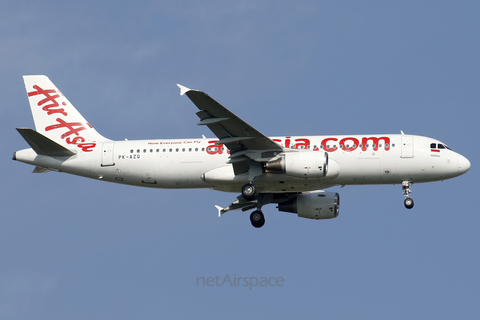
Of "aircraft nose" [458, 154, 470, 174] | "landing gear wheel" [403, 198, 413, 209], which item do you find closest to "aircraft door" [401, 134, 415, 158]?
"landing gear wheel" [403, 198, 413, 209]

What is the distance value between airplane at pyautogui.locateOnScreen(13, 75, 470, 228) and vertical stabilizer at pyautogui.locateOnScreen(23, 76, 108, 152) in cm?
23

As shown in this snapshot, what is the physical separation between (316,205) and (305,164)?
685cm

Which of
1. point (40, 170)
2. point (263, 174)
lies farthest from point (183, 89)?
point (40, 170)

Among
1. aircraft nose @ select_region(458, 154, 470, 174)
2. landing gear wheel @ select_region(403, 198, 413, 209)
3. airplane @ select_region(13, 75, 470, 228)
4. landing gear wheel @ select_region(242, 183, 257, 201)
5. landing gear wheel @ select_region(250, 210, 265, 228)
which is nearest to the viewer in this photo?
airplane @ select_region(13, 75, 470, 228)

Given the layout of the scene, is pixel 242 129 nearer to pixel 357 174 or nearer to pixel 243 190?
pixel 243 190

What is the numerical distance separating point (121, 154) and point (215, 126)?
8240 millimetres

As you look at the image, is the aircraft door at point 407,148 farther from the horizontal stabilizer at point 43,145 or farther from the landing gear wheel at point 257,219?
the horizontal stabilizer at point 43,145

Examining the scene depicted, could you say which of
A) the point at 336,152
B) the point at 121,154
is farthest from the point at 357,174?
the point at 121,154

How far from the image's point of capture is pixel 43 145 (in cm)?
4291

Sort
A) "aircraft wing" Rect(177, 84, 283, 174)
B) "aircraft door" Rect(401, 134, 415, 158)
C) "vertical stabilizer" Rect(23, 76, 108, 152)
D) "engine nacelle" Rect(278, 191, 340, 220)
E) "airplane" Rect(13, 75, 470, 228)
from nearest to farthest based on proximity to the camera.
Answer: "aircraft wing" Rect(177, 84, 283, 174) < "airplane" Rect(13, 75, 470, 228) < "aircraft door" Rect(401, 134, 415, 158) < "engine nacelle" Rect(278, 191, 340, 220) < "vertical stabilizer" Rect(23, 76, 108, 152)

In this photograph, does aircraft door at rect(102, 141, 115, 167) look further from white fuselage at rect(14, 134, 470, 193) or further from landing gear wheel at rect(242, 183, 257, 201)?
landing gear wheel at rect(242, 183, 257, 201)

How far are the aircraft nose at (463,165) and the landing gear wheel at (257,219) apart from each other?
1319cm

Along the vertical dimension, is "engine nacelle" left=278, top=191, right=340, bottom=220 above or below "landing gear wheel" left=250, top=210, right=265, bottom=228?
above

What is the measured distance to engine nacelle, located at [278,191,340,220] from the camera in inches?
1785
